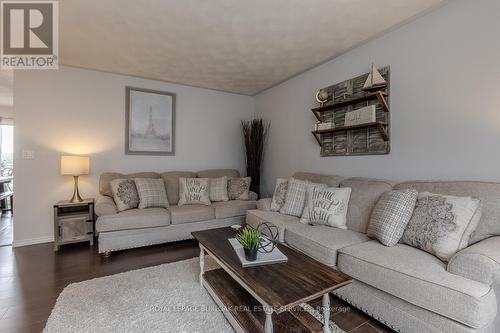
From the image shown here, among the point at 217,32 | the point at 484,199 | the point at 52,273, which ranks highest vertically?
the point at 217,32

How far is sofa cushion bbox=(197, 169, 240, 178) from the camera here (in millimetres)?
3939

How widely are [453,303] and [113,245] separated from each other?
3013 millimetres

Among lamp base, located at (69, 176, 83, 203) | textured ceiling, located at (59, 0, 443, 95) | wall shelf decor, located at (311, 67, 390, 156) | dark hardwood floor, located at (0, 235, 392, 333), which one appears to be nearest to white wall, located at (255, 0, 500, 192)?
wall shelf decor, located at (311, 67, 390, 156)

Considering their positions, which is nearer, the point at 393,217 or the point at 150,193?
the point at 393,217

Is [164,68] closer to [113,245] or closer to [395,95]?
[113,245]

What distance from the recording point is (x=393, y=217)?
1.79 metres

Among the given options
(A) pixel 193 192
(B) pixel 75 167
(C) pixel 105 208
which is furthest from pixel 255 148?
(B) pixel 75 167

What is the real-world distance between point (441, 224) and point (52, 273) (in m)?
3.34

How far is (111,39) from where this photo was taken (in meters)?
2.54

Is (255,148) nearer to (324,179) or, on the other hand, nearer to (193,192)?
(193,192)

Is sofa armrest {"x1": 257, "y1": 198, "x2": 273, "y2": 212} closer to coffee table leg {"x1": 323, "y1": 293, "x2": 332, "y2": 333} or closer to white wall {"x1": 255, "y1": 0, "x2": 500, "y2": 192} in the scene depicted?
white wall {"x1": 255, "y1": 0, "x2": 500, "y2": 192}

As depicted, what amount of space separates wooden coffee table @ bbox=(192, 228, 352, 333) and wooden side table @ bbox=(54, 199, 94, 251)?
7.12ft

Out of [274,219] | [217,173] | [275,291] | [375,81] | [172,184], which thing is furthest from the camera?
[217,173]

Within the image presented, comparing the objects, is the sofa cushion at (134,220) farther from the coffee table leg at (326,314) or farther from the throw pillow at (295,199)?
the coffee table leg at (326,314)
